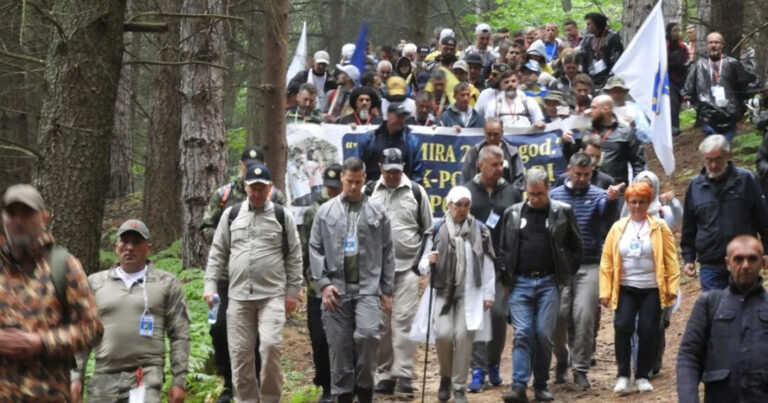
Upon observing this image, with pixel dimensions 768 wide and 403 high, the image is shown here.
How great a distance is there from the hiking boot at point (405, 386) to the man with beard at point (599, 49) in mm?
10269

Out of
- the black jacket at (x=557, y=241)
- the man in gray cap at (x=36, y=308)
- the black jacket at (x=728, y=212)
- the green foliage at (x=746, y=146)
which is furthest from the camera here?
the green foliage at (x=746, y=146)

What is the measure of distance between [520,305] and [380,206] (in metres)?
1.62

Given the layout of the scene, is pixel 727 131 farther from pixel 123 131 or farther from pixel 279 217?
pixel 123 131

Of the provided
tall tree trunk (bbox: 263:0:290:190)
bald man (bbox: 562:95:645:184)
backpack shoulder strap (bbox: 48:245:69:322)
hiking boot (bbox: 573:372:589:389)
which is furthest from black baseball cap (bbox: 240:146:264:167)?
backpack shoulder strap (bbox: 48:245:69:322)

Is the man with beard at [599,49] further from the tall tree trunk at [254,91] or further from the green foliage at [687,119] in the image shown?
the tall tree trunk at [254,91]

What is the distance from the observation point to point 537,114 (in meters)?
15.4

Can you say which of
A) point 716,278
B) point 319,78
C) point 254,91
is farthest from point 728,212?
point 254,91

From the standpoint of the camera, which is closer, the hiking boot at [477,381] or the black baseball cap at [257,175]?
the black baseball cap at [257,175]

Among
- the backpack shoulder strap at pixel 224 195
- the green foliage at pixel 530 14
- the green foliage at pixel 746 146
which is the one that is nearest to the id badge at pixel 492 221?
the backpack shoulder strap at pixel 224 195

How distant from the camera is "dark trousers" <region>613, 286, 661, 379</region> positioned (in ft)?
35.2

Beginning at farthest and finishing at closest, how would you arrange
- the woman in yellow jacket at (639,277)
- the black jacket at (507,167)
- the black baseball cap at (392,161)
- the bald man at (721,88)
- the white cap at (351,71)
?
1. the white cap at (351,71)
2. the bald man at (721,88)
3. the black jacket at (507,167)
4. the black baseball cap at (392,161)
5. the woman in yellow jacket at (639,277)

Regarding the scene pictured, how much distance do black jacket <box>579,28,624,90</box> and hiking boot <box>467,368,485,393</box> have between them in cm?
998

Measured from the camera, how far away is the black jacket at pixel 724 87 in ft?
60.3

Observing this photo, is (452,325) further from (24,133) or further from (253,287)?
(24,133)
